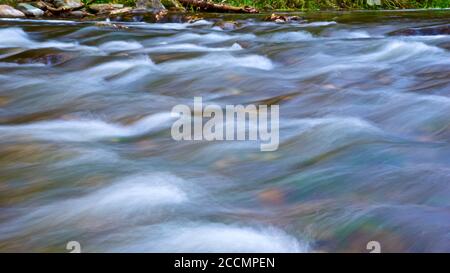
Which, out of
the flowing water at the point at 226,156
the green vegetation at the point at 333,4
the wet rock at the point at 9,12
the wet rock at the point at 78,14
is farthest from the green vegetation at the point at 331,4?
the flowing water at the point at 226,156

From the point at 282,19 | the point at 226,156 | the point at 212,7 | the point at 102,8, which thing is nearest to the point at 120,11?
the point at 102,8

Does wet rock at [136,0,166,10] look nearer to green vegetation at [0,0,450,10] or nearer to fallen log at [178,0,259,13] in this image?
fallen log at [178,0,259,13]

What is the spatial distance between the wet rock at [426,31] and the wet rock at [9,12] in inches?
280

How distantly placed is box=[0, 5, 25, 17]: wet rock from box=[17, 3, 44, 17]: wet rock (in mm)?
136

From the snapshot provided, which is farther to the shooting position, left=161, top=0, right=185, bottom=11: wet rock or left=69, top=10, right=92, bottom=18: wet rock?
left=161, top=0, right=185, bottom=11: wet rock

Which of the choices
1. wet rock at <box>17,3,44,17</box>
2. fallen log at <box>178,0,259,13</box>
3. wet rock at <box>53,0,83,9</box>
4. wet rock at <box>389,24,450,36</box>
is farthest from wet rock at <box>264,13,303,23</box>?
wet rock at <box>17,3,44,17</box>

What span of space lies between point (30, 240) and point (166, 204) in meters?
0.57

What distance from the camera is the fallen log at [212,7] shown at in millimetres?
12094

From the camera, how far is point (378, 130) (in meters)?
3.24

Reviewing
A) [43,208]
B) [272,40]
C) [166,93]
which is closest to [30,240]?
[43,208]

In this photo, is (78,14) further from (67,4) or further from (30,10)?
(30,10)

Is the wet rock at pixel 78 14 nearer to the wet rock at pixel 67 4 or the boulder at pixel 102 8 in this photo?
the wet rock at pixel 67 4

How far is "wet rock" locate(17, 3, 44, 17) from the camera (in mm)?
10422
